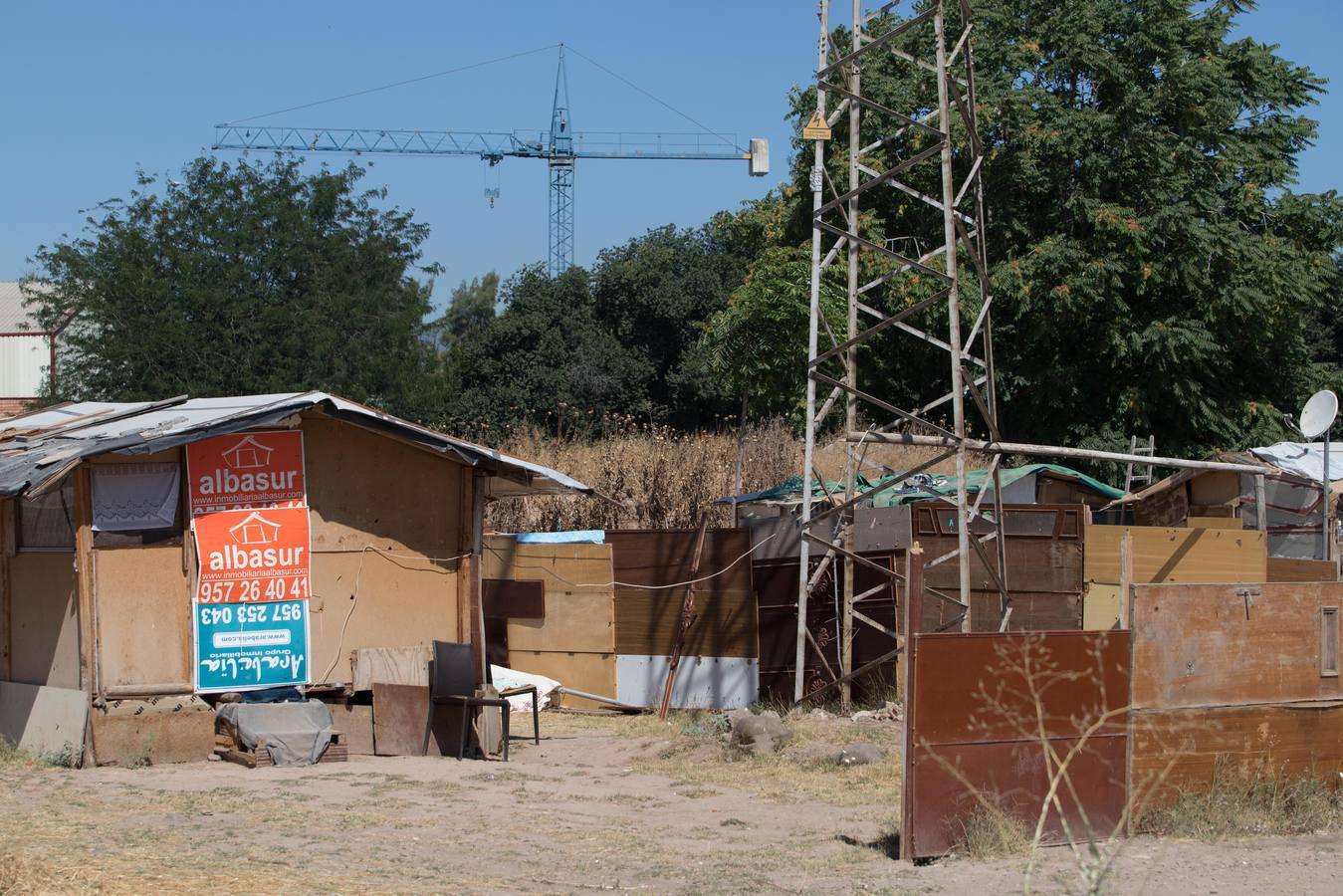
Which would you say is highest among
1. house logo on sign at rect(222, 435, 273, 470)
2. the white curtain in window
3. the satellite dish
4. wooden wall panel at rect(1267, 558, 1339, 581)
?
the satellite dish

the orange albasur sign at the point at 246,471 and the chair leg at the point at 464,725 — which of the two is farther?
the chair leg at the point at 464,725

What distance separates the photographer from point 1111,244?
86.1 feet

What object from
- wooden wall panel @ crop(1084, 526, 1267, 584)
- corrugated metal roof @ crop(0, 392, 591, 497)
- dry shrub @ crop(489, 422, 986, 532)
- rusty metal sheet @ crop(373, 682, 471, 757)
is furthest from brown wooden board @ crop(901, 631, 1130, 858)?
dry shrub @ crop(489, 422, 986, 532)

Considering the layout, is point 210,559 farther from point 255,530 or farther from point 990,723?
point 990,723

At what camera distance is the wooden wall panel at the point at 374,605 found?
13250 mm

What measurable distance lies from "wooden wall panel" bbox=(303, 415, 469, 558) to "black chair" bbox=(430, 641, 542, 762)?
1.19 meters

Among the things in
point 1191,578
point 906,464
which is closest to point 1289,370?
point 906,464

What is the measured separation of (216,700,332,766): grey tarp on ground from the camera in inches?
485

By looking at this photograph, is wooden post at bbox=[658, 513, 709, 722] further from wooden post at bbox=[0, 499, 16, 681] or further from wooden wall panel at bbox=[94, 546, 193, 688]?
wooden post at bbox=[0, 499, 16, 681]

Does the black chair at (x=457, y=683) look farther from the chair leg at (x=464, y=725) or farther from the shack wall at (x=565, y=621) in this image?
the shack wall at (x=565, y=621)

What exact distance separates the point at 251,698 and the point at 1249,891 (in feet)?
29.5

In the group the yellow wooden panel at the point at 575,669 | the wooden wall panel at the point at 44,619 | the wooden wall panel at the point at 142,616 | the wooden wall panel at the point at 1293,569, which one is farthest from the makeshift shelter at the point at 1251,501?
the wooden wall panel at the point at 44,619

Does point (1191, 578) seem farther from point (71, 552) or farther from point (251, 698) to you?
point (71, 552)

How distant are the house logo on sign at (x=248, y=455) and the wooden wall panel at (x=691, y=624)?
19.0 feet
